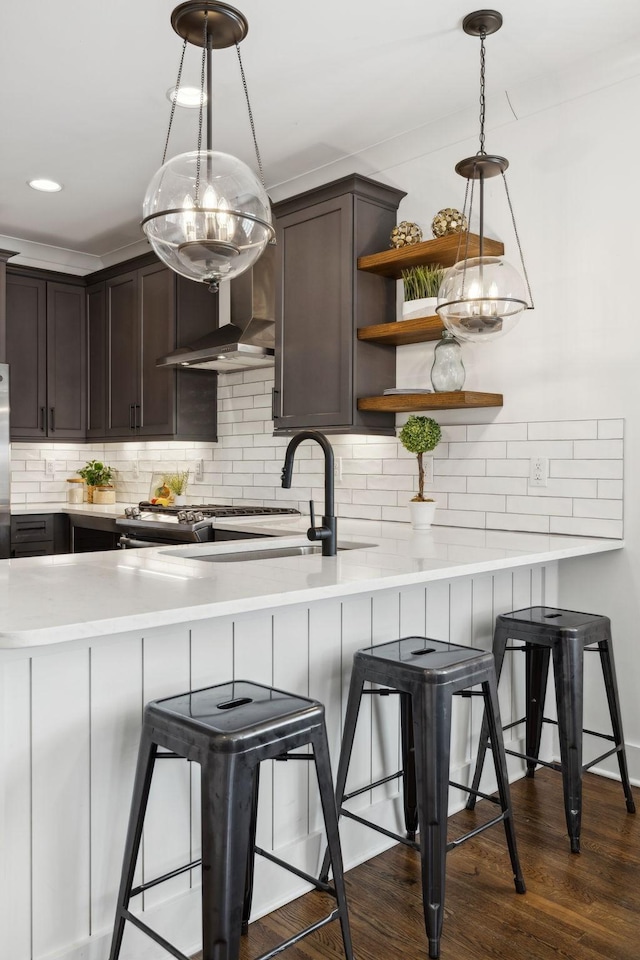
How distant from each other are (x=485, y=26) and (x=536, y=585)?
2039 millimetres

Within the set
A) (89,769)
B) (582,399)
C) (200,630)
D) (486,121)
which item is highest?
(486,121)

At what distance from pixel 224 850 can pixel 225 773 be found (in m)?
0.14

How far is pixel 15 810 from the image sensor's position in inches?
60.4

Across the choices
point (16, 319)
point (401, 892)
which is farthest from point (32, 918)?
point (16, 319)

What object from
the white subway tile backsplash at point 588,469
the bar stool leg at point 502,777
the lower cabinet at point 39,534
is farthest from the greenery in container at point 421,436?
the lower cabinet at point 39,534

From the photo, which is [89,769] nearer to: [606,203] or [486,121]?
[606,203]

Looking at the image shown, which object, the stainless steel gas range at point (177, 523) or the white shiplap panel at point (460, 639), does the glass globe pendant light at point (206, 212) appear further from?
the stainless steel gas range at point (177, 523)

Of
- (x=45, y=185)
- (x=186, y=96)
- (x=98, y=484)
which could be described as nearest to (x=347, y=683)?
(x=186, y=96)

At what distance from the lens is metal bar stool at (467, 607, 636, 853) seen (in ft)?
7.67

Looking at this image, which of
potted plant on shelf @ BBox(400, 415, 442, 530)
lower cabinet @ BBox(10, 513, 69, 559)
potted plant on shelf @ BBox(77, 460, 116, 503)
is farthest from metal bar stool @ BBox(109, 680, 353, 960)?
potted plant on shelf @ BBox(77, 460, 116, 503)

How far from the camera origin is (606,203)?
2877mm

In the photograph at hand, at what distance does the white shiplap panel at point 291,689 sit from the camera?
2025mm

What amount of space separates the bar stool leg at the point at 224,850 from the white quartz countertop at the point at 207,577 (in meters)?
0.31

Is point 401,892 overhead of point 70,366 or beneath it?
beneath
